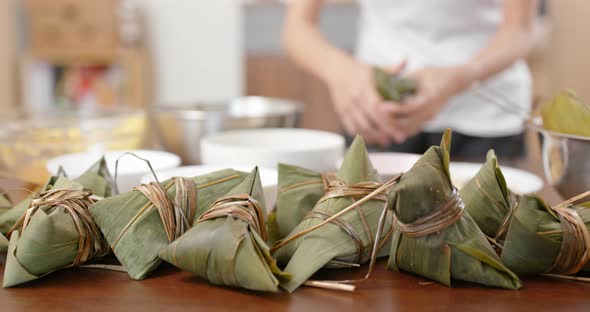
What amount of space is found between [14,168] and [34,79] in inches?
119

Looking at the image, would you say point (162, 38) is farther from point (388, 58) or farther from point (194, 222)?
point (194, 222)

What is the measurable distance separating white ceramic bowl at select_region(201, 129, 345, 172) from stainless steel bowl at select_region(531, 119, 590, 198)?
0.85 ft

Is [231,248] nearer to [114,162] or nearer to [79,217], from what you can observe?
[79,217]

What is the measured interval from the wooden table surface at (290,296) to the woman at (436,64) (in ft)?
2.50

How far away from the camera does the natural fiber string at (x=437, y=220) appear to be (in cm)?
42

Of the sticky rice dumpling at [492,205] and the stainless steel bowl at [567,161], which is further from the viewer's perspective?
the stainless steel bowl at [567,161]

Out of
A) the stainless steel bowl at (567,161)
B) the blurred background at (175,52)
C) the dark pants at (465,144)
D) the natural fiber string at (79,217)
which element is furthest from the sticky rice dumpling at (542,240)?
the blurred background at (175,52)

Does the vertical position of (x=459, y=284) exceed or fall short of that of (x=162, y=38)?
it falls short

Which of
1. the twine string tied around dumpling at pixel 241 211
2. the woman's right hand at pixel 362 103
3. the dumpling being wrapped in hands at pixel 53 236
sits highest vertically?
the woman's right hand at pixel 362 103

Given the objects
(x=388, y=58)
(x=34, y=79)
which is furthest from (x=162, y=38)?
(x=388, y=58)

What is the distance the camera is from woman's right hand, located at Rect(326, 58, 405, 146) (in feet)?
3.86

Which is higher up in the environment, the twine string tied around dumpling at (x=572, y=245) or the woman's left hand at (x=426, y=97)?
the woman's left hand at (x=426, y=97)

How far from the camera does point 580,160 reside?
23.5 inches

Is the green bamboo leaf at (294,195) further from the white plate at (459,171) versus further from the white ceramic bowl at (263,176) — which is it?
the white plate at (459,171)
